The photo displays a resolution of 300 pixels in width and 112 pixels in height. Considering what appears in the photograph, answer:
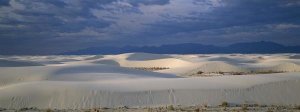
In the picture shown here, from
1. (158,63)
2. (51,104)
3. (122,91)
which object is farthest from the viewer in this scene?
(158,63)

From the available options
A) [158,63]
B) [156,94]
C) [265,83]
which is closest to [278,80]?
[265,83]

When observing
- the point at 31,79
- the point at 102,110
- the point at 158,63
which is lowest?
the point at 102,110

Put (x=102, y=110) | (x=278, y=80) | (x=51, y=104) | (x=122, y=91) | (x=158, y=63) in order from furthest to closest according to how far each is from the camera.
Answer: (x=158, y=63), (x=278, y=80), (x=122, y=91), (x=51, y=104), (x=102, y=110)

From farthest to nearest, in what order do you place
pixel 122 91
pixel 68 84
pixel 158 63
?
1. pixel 158 63
2. pixel 68 84
3. pixel 122 91

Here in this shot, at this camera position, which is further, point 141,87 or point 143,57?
point 143,57

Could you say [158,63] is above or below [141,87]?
above

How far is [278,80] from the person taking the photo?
22.0 metres

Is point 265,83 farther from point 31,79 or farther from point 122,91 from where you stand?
point 31,79

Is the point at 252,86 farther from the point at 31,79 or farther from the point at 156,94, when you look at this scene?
the point at 31,79

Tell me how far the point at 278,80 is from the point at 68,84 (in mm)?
10842

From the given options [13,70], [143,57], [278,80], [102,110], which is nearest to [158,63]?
[143,57]

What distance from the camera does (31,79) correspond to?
26.9 m

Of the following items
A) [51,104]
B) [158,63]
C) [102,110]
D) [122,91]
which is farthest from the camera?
[158,63]

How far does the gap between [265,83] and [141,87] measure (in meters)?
6.35
